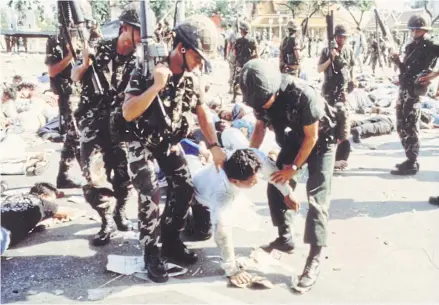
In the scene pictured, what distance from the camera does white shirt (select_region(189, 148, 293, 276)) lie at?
290 cm

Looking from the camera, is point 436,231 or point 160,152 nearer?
point 160,152

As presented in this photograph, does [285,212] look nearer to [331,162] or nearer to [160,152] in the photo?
[331,162]

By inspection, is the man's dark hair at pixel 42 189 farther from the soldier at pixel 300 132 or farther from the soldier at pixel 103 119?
the soldier at pixel 300 132

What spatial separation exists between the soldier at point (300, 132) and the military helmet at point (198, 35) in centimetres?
27

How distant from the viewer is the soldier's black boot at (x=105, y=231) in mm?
3650

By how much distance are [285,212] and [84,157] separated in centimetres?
162

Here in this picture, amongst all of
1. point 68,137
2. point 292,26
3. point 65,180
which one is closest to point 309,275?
point 68,137

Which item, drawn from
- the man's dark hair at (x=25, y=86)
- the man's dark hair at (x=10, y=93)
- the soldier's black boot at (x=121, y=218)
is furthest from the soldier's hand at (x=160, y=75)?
the man's dark hair at (x=25, y=86)

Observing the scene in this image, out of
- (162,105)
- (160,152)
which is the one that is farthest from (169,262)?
(162,105)

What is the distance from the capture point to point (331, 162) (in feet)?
10.3

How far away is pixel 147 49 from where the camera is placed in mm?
2752

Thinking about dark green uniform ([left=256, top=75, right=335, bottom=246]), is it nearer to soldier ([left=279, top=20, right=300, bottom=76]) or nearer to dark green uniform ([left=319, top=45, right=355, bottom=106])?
dark green uniform ([left=319, top=45, right=355, bottom=106])

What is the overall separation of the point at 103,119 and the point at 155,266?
1.28 meters

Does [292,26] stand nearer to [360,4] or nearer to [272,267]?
[272,267]
